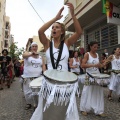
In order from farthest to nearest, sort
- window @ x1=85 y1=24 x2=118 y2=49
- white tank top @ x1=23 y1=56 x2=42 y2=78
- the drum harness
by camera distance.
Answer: window @ x1=85 y1=24 x2=118 y2=49
white tank top @ x1=23 y1=56 x2=42 y2=78
the drum harness

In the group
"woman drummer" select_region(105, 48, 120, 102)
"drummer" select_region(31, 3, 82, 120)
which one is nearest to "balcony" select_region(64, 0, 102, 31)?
"woman drummer" select_region(105, 48, 120, 102)

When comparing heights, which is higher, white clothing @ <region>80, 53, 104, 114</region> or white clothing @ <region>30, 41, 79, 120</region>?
white clothing @ <region>30, 41, 79, 120</region>

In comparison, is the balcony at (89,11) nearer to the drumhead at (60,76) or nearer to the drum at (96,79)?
the drum at (96,79)

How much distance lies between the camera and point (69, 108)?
9.54 feet

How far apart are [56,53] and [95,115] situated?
3.16 meters

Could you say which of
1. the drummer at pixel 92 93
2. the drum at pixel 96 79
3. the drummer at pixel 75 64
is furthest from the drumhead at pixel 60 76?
the drummer at pixel 75 64

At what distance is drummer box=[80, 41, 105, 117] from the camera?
5.94 m

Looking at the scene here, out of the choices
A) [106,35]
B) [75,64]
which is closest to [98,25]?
[106,35]

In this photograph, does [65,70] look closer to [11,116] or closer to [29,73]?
[11,116]

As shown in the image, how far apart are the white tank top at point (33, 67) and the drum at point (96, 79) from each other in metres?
1.21

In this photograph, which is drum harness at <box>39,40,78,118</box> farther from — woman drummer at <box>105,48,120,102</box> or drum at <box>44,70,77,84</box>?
woman drummer at <box>105,48,120,102</box>

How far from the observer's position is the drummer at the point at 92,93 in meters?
5.94

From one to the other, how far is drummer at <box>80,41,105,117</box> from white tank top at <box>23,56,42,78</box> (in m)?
1.31

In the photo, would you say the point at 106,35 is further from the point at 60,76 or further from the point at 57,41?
the point at 60,76
